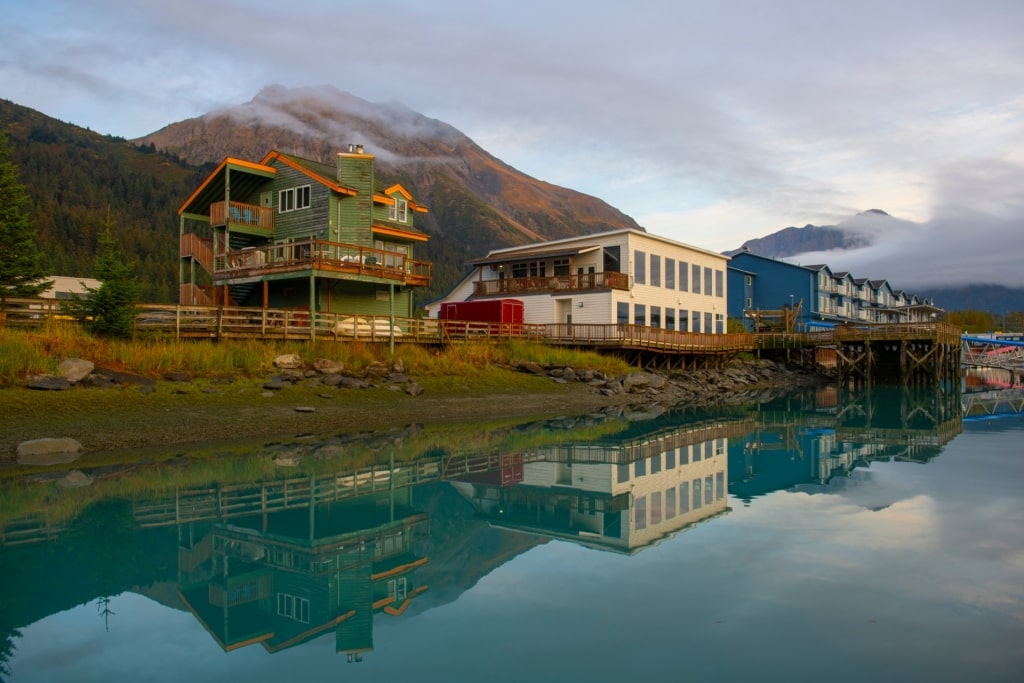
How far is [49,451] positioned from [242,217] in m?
18.9

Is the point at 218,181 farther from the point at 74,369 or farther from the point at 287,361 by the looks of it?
the point at 74,369

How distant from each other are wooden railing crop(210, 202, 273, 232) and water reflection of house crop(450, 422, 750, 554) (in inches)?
801

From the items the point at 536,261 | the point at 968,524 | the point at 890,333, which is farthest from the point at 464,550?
the point at 890,333

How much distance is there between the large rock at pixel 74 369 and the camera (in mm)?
19609

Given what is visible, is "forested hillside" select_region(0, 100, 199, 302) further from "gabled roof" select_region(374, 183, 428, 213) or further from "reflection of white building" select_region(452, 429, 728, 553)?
"reflection of white building" select_region(452, 429, 728, 553)

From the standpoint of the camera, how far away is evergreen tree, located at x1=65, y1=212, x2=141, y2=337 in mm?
22828

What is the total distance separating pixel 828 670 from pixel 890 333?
4980cm

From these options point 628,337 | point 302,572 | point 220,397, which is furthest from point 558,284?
point 302,572

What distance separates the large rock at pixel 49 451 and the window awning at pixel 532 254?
99.0 ft

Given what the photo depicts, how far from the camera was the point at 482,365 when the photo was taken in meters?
31.8

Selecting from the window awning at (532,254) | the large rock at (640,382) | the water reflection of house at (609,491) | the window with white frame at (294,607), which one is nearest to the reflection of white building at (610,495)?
the water reflection of house at (609,491)

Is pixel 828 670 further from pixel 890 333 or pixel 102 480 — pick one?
pixel 890 333

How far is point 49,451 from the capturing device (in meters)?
17.2

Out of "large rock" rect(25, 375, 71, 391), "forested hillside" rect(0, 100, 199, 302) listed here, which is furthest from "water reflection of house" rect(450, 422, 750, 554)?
"forested hillside" rect(0, 100, 199, 302)
